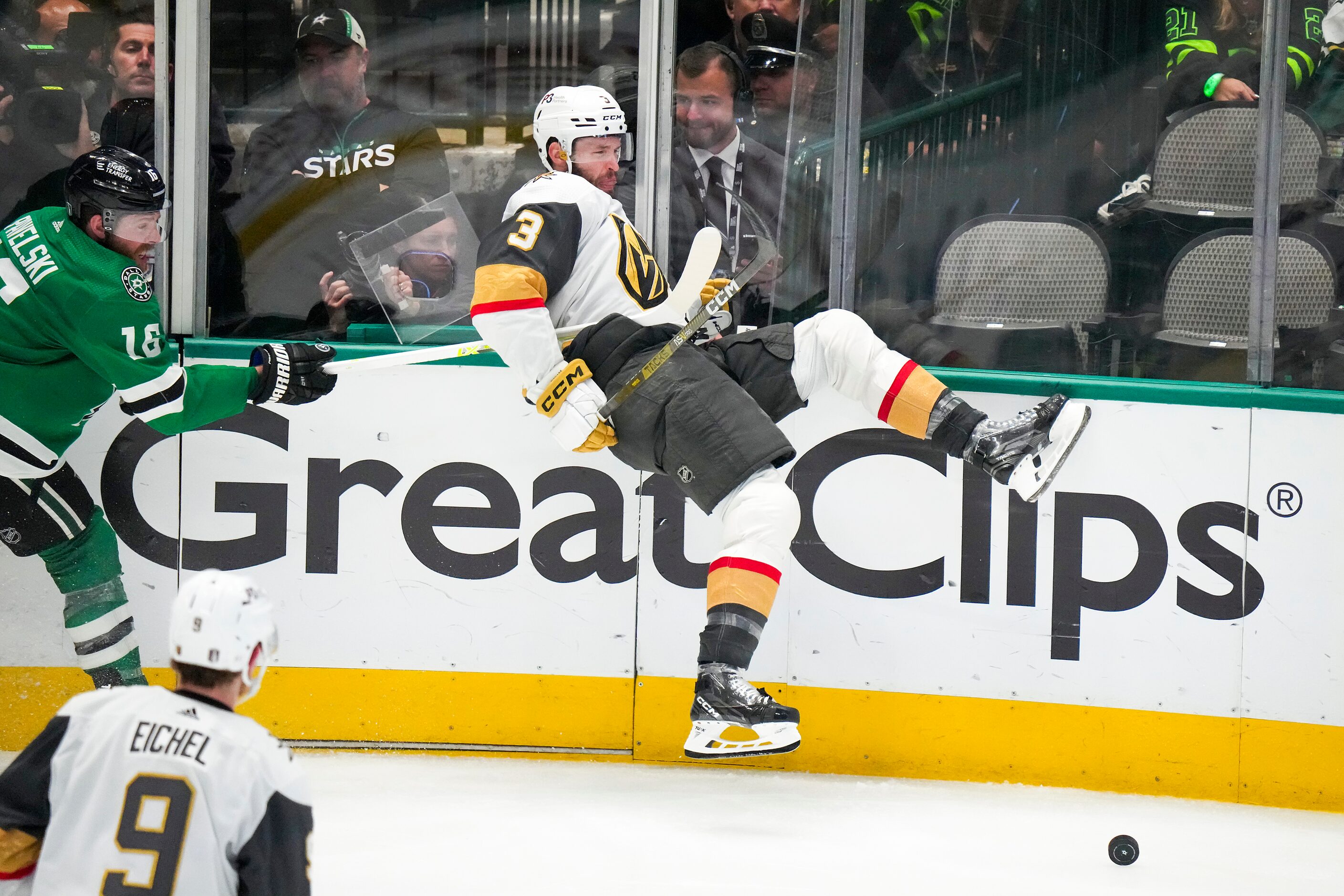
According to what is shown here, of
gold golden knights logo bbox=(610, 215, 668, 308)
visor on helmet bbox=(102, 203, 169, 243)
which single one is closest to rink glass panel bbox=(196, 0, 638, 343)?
visor on helmet bbox=(102, 203, 169, 243)

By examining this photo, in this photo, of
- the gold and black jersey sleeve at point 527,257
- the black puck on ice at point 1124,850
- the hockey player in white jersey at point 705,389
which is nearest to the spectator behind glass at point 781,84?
the hockey player in white jersey at point 705,389

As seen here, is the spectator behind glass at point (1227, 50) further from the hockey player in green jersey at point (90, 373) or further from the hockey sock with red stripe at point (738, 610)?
the hockey player in green jersey at point (90, 373)

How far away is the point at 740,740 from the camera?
282 cm

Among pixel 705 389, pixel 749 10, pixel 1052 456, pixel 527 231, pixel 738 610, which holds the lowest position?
pixel 738 610

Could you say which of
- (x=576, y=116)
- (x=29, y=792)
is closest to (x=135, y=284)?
(x=576, y=116)

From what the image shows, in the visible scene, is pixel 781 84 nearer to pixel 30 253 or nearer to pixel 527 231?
pixel 527 231

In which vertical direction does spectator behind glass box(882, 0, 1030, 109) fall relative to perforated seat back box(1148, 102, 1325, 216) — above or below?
above

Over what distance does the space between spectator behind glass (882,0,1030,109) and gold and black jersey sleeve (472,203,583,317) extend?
117 cm

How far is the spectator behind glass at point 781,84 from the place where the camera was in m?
3.74

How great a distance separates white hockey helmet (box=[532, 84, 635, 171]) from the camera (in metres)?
3.20

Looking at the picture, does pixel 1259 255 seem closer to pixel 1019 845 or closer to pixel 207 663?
pixel 1019 845

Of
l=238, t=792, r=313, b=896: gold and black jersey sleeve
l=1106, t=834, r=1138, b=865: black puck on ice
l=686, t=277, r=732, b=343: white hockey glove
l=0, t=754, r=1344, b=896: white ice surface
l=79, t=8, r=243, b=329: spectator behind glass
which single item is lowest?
l=0, t=754, r=1344, b=896: white ice surface

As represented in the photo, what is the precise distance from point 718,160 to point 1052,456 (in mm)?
1334

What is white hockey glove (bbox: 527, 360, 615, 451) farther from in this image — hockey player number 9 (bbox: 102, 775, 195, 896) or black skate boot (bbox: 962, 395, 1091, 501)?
hockey player number 9 (bbox: 102, 775, 195, 896)
